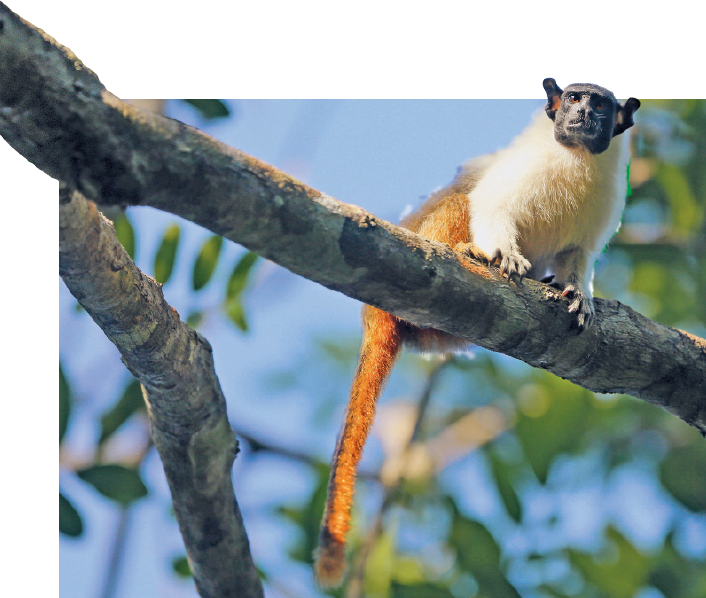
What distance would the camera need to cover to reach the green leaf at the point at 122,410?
2.89 metres

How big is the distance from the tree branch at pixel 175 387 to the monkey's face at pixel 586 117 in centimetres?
148

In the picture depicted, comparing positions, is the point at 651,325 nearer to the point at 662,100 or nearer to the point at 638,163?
the point at 662,100

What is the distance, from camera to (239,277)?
3.10 meters

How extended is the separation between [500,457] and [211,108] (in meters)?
1.85

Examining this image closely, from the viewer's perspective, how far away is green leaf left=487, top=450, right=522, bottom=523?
2.85 metres

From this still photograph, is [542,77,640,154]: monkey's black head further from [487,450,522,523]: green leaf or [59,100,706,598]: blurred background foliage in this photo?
[487,450,522,523]: green leaf

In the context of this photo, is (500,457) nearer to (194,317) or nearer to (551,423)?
(551,423)

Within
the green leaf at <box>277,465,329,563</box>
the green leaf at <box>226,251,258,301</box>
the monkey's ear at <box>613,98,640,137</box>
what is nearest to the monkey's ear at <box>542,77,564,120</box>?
the monkey's ear at <box>613,98,640,137</box>

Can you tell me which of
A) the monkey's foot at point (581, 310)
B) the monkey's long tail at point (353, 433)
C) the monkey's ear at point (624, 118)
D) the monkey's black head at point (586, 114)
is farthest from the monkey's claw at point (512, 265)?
the monkey's ear at point (624, 118)

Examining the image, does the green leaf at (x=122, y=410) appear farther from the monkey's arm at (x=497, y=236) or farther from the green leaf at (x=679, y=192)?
the green leaf at (x=679, y=192)

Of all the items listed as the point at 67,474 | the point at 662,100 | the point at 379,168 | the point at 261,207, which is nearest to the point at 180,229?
the point at 379,168

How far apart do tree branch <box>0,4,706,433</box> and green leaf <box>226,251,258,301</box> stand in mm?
1393

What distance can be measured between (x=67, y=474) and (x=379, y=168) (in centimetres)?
167

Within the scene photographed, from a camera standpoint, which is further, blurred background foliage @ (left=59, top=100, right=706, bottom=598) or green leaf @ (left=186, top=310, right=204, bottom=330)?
green leaf @ (left=186, top=310, right=204, bottom=330)
